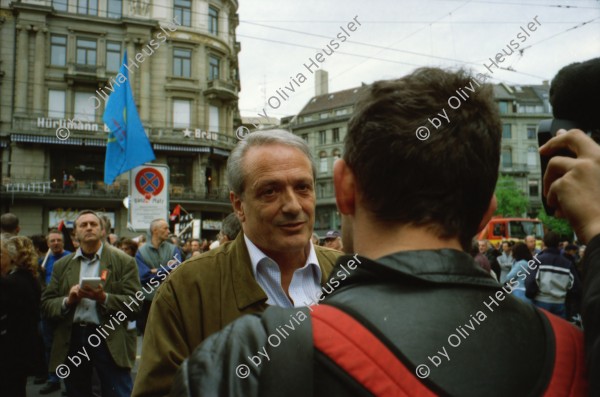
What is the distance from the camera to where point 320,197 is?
2506 inches

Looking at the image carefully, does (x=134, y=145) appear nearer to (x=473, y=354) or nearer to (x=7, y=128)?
(x=473, y=354)

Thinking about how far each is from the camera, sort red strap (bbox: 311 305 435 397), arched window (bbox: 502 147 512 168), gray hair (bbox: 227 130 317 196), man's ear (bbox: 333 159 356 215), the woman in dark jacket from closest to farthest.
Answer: red strap (bbox: 311 305 435 397) < man's ear (bbox: 333 159 356 215) < gray hair (bbox: 227 130 317 196) < the woman in dark jacket < arched window (bbox: 502 147 512 168)

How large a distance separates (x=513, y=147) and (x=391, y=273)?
6999 cm

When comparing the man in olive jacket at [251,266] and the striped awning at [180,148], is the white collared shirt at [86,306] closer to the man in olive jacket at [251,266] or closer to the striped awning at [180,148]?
the man in olive jacket at [251,266]

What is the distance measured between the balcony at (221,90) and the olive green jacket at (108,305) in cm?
3087

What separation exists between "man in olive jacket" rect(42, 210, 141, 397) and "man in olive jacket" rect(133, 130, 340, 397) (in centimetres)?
276

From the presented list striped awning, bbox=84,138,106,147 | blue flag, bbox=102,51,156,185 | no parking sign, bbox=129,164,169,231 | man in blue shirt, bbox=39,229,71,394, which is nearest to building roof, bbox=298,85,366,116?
striped awning, bbox=84,138,106,147

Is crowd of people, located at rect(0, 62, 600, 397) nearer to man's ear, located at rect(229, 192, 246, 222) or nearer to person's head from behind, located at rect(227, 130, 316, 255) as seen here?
person's head from behind, located at rect(227, 130, 316, 255)

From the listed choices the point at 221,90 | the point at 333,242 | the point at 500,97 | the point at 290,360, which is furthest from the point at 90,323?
the point at 500,97

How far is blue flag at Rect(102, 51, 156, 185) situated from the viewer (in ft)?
32.8

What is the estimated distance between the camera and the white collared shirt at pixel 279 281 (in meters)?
2.58

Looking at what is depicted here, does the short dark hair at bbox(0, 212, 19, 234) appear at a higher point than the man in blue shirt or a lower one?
higher

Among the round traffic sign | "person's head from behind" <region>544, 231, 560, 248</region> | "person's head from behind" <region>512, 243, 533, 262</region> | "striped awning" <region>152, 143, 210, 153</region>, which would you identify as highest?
"striped awning" <region>152, 143, 210, 153</region>

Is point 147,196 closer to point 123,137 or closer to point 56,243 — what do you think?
point 56,243
